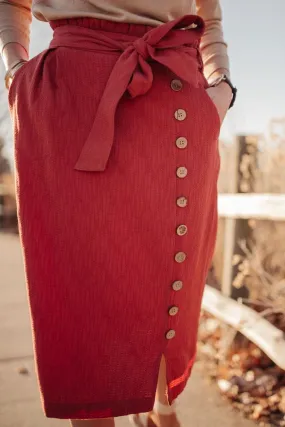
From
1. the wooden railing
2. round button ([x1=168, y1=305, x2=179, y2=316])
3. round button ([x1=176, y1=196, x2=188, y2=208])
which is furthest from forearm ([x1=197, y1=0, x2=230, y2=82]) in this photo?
the wooden railing

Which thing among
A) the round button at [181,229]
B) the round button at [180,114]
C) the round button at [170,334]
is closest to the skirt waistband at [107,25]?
the round button at [180,114]

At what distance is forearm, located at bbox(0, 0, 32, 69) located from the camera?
135cm

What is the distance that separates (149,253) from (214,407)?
1.13 meters

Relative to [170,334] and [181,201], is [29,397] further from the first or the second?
[181,201]

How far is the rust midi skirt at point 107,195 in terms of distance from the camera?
1.19 meters

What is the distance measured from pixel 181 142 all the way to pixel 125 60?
265 millimetres

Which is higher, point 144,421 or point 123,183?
point 123,183

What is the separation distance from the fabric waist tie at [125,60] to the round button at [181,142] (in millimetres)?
157

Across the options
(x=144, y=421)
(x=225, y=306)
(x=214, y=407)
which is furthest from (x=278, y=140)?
(x=144, y=421)

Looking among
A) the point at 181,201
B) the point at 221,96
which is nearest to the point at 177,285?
the point at 181,201

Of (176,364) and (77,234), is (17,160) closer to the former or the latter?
(77,234)

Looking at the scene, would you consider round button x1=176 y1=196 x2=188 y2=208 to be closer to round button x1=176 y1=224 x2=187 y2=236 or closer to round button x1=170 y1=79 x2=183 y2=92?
round button x1=176 y1=224 x2=187 y2=236

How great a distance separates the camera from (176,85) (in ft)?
4.12

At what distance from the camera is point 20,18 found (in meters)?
1.39
